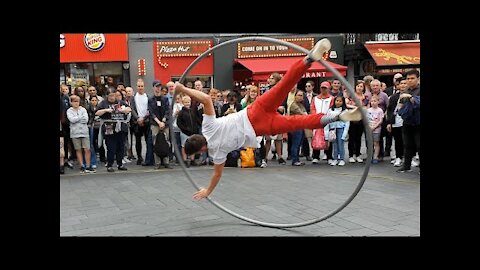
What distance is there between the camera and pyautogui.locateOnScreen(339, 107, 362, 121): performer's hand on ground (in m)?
4.61

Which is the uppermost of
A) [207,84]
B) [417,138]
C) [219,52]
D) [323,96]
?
[219,52]

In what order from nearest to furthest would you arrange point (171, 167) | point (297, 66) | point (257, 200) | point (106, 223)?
point (297, 66) → point (106, 223) → point (257, 200) → point (171, 167)

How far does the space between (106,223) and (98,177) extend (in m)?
3.58

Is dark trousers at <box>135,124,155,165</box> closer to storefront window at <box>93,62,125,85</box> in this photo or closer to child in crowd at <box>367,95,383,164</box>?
child in crowd at <box>367,95,383,164</box>

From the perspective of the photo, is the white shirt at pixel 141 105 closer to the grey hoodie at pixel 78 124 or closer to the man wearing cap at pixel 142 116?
the man wearing cap at pixel 142 116

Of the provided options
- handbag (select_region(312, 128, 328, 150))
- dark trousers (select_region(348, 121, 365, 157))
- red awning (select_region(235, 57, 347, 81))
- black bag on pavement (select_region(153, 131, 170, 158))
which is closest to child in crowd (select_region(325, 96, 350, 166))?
handbag (select_region(312, 128, 328, 150))

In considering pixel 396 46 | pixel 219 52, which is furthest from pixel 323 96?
pixel 396 46

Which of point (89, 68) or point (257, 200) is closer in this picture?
point (257, 200)

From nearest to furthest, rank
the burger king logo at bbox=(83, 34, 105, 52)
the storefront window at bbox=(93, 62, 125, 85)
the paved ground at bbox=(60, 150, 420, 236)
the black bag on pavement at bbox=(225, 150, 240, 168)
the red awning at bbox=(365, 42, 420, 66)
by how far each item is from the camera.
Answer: the paved ground at bbox=(60, 150, 420, 236), the black bag on pavement at bbox=(225, 150, 240, 168), the burger king logo at bbox=(83, 34, 105, 52), the storefront window at bbox=(93, 62, 125, 85), the red awning at bbox=(365, 42, 420, 66)

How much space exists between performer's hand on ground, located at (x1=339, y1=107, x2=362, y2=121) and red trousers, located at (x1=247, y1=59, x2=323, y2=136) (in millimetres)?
287

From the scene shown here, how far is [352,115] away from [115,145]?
6293 mm

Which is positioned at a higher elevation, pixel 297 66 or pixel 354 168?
pixel 297 66

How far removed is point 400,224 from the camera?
529 cm

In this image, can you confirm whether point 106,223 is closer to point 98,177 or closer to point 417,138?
point 98,177
